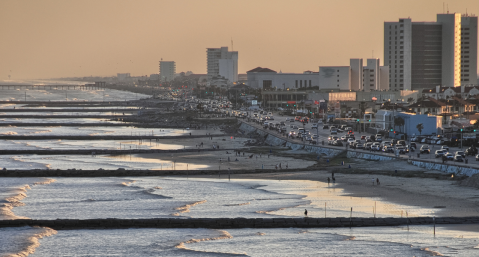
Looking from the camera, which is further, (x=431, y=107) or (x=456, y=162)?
(x=431, y=107)

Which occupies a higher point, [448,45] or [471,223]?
[448,45]

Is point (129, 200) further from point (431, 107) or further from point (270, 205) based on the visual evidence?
point (431, 107)

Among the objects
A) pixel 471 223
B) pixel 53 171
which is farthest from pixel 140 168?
pixel 471 223

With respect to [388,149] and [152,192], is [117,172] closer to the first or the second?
[152,192]

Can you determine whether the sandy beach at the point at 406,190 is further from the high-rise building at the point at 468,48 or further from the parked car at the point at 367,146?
the high-rise building at the point at 468,48

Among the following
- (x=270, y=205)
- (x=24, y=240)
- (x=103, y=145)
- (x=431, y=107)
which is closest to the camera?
(x=24, y=240)
